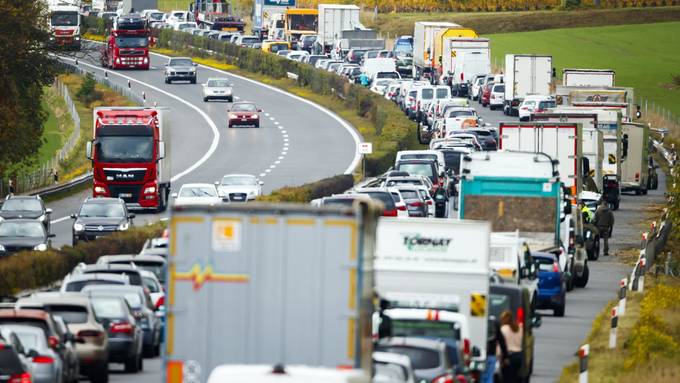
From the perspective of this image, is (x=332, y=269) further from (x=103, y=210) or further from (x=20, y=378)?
(x=103, y=210)

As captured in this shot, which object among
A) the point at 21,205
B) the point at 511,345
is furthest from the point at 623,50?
the point at 511,345

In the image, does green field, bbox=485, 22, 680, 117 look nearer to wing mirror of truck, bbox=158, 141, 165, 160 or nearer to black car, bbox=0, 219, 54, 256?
wing mirror of truck, bbox=158, 141, 165, 160

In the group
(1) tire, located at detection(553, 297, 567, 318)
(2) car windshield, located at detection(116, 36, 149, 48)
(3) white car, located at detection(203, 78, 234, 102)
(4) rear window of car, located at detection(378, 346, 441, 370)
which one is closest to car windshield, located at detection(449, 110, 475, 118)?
(3) white car, located at detection(203, 78, 234, 102)

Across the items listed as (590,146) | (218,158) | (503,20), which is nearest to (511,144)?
(590,146)

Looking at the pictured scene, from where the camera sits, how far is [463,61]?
101m

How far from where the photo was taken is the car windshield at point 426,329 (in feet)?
67.8

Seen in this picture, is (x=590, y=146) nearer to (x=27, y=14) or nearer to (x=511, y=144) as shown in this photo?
(x=511, y=144)

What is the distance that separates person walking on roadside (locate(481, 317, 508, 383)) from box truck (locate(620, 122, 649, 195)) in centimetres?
4327

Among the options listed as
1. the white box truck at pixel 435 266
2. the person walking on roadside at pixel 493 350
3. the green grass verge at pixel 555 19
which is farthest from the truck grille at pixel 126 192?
the green grass verge at pixel 555 19

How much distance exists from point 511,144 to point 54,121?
52802mm

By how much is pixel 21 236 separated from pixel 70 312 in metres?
19.7

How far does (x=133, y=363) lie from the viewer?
26062mm

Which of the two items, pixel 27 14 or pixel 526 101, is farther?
pixel 526 101

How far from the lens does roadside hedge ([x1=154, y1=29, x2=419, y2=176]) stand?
71.6 m
